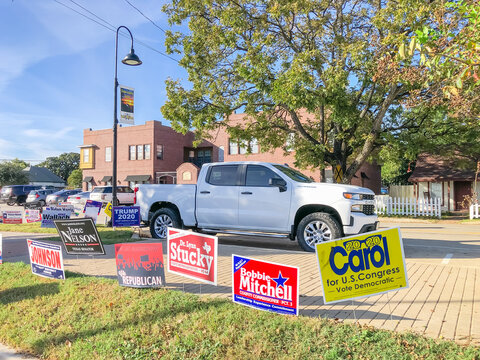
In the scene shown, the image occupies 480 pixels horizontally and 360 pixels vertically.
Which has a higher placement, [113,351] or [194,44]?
[194,44]

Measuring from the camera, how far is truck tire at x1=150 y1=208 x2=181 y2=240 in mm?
9897

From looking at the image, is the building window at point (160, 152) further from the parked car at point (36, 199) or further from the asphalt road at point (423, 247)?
the asphalt road at point (423, 247)

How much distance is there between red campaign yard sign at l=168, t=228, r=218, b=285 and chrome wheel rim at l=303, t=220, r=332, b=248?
12.4 ft

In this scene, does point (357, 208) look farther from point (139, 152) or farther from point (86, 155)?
point (86, 155)

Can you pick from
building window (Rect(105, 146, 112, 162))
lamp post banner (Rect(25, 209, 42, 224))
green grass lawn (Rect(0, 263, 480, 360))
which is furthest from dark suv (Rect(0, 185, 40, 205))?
green grass lawn (Rect(0, 263, 480, 360))

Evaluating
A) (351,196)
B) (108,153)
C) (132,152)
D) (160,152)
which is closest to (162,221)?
(351,196)

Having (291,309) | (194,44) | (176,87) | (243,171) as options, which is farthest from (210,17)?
(291,309)

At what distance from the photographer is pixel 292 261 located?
737 cm

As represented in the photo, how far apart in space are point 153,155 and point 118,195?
1346 centimetres

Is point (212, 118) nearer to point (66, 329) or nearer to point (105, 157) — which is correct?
point (66, 329)

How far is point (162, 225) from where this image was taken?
1023 centimetres

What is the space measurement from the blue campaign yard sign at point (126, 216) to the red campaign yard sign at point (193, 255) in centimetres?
630

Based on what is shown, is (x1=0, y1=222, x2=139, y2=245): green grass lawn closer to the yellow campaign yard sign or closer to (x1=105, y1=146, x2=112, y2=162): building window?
the yellow campaign yard sign

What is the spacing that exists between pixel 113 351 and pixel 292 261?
13.4 feet
